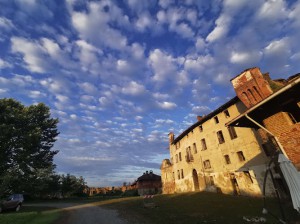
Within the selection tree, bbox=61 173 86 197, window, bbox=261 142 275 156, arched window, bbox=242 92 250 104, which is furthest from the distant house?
arched window, bbox=242 92 250 104

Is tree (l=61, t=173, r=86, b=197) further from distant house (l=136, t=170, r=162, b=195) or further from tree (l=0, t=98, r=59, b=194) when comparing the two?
tree (l=0, t=98, r=59, b=194)

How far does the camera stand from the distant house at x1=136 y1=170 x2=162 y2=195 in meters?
55.0

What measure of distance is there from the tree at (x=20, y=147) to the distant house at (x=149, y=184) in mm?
30183

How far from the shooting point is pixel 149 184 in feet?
184

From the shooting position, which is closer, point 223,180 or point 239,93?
point 239,93

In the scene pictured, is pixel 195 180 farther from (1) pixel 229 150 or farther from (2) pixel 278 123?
(2) pixel 278 123

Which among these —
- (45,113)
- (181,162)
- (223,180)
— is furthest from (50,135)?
(223,180)

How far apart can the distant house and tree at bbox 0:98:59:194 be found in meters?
30.2

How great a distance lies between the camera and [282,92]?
7.20m

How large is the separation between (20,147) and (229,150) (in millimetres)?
27909

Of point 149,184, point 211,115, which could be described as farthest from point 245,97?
point 149,184

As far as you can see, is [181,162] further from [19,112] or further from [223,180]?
[19,112]

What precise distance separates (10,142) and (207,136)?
2731 centimetres

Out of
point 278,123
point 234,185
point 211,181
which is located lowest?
point 278,123
